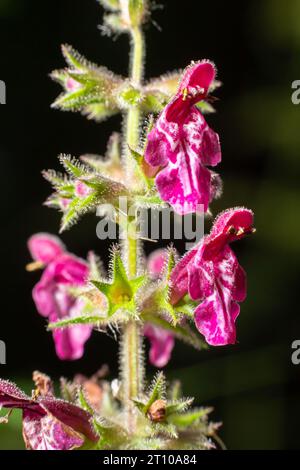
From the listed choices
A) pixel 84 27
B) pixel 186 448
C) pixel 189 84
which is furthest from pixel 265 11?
pixel 186 448

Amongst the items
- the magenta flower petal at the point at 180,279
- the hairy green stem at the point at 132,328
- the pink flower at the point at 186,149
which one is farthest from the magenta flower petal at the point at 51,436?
the pink flower at the point at 186,149

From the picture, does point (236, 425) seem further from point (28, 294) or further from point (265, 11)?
point (265, 11)

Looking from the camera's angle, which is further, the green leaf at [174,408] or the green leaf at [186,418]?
the green leaf at [186,418]

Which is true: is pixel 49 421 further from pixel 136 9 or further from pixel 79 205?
pixel 136 9

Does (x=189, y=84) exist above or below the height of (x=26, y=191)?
below

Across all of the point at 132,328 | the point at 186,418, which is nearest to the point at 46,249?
the point at 132,328

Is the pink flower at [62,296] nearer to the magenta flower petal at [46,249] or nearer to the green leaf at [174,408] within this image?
the magenta flower petal at [46,249]
